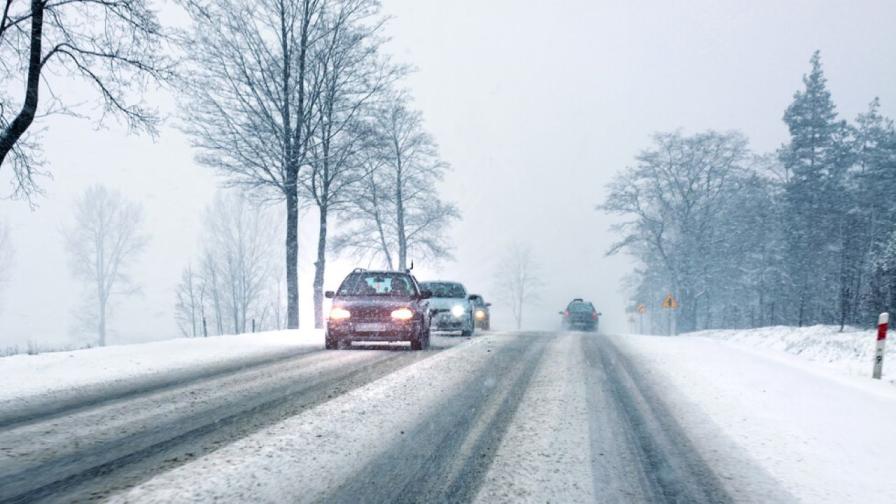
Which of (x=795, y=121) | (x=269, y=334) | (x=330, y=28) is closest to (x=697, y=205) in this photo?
(x=795, y=121)

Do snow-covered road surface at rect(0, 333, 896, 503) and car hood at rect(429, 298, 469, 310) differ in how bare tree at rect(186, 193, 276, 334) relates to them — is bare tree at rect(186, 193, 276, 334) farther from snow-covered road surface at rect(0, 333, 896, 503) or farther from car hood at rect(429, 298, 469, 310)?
snow-covered road surface at rect(0, 333, 896, 503)

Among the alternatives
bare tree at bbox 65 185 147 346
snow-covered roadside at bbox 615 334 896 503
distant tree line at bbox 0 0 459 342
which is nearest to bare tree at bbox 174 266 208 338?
distant tree line at bbox 0 0 459 342

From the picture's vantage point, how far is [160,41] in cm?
1264

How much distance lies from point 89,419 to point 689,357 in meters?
10.9

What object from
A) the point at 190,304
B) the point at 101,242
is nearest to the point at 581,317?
the point at 190,304

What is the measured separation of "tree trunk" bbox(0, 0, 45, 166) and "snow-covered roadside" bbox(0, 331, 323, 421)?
12.7 ft

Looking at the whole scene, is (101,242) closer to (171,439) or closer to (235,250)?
(235,250)

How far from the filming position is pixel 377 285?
561 inches

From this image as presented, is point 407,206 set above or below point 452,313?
above

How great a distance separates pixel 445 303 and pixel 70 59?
11.5 m

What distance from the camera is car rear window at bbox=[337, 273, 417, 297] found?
13.9m

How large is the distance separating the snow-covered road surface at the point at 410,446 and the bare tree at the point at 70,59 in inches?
280

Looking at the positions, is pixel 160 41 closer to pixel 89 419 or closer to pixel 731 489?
pixel 89 419

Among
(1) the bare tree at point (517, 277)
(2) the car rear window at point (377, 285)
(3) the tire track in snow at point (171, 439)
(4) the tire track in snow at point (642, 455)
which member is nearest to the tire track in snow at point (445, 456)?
(4) the tire track in snow at point (642, 455)
